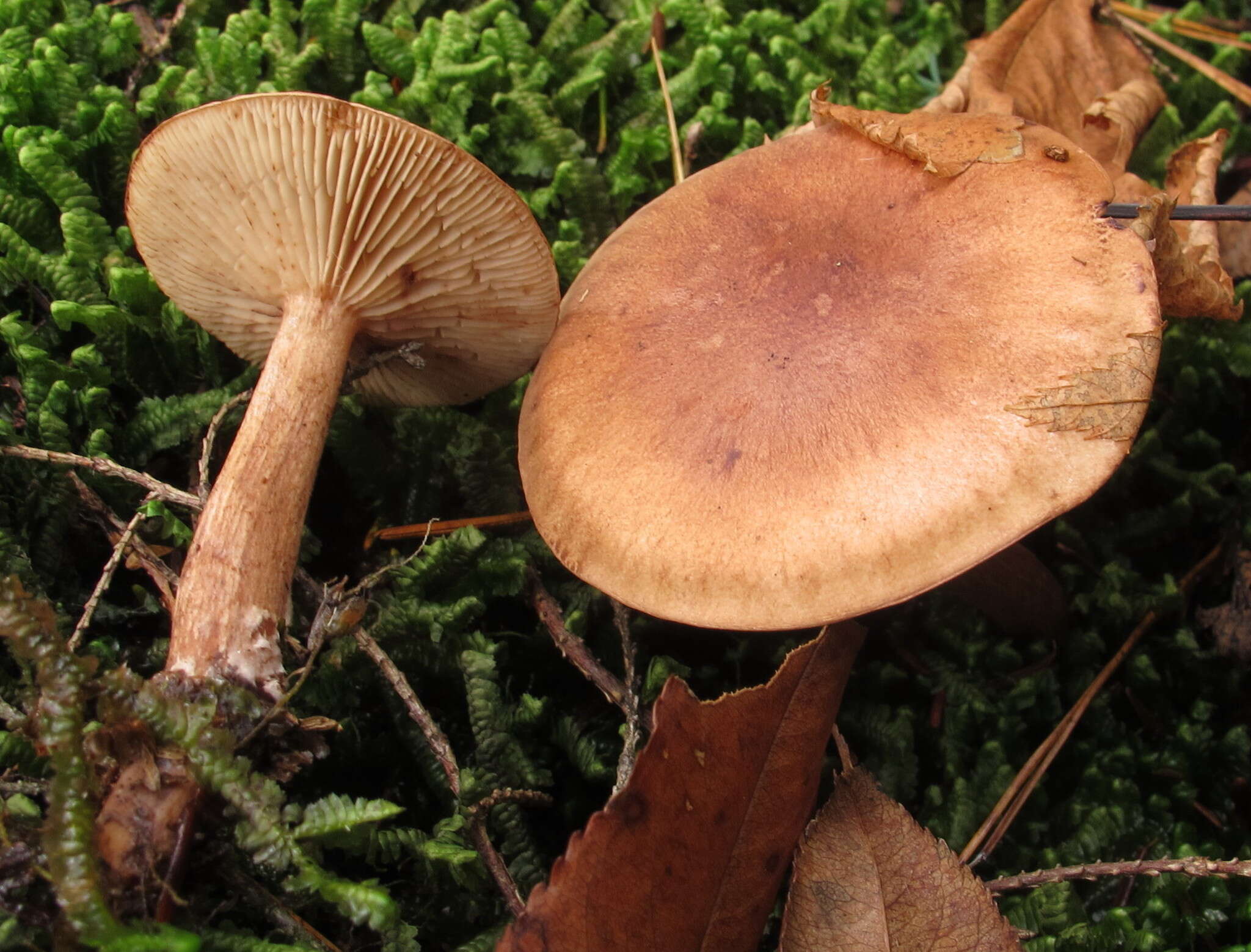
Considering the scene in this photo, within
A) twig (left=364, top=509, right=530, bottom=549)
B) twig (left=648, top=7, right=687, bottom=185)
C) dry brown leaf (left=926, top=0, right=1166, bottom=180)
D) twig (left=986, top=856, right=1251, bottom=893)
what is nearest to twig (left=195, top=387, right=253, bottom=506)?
twig (left=364, top=509, right=530, bottom=549)

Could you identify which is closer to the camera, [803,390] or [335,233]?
[803,390]

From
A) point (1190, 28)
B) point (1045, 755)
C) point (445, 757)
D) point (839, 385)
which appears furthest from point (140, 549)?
point (1190, 28)

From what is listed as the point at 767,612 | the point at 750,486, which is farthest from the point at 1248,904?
the point at 750,486

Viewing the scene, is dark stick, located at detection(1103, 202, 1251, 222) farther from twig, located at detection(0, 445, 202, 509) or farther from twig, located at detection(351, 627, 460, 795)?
twig, located at detection(0, 445, 202, 509)

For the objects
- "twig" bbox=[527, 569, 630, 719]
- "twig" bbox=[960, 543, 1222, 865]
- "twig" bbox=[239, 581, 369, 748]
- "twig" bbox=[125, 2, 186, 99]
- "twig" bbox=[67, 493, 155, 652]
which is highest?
"twig" bbox=[125, 2, 186, 99]

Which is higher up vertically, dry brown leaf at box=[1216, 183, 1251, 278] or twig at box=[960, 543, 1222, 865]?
dry brown leaf at box=[1216, 183, 1251, 278]

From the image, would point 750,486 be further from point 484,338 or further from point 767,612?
point 484,338

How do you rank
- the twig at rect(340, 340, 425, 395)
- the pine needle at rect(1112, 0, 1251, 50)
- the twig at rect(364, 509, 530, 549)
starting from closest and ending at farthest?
the twig at rect(340, 340, 425, 395)
the twig at rect(364, 509, 530, 549)
the pine needle at rect(1112, 0, 1251, 50)
